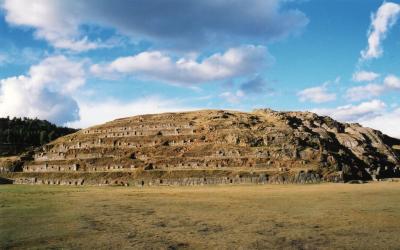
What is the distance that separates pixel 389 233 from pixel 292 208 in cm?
1555

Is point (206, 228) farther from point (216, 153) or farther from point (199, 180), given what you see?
point (216, 153)

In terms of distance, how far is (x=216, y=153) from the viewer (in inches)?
4471

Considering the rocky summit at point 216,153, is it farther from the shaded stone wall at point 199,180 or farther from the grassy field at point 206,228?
the grassy field at point 206,228

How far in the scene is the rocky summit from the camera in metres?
103

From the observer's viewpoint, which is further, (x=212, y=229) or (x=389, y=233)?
(x=212, y=229)

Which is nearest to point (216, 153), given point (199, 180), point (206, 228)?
point (199, 180)

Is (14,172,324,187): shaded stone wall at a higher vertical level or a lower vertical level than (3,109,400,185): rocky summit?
lower

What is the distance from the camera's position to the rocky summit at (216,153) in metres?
103

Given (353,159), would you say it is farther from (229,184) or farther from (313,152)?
(229,184)

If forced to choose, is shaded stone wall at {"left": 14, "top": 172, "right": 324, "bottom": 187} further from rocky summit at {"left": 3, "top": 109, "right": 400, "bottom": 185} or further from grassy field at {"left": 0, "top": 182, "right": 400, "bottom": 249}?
grassy field at {"left": 0, "top": 182, "right": 400, "bottom": 249}

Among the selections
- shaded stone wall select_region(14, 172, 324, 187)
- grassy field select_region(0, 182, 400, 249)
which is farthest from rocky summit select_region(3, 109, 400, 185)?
grassy field select_region(0, 182, 400, 249)

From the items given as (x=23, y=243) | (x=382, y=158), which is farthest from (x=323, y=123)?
(x=23, y=243)

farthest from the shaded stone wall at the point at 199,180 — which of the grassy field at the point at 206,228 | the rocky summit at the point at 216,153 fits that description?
the grassy field at the point at 206,228

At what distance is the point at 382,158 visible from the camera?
124250 mm
